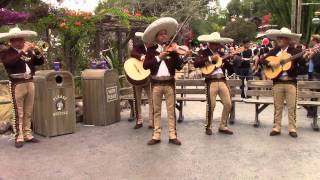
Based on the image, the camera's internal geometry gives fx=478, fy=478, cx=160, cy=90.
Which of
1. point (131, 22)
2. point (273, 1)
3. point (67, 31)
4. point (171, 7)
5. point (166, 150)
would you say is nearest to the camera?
point (166, 150)

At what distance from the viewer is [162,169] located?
20.9 ft

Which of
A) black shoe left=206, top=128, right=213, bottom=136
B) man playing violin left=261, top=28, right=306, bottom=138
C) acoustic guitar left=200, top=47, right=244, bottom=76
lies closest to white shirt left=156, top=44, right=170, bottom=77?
acoustic guitar left=200, top=47, right=244, bottom=76

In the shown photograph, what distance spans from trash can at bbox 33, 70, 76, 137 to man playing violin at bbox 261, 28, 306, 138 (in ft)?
11.8

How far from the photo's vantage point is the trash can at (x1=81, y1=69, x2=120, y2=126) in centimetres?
929

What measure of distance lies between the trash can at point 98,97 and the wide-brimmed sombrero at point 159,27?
1.94 meters

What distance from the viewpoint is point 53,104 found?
8477mm

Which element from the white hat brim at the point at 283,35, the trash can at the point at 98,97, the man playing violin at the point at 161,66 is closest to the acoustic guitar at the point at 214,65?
the white hat brim at the point at 283,35

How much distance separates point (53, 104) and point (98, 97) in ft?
3.56

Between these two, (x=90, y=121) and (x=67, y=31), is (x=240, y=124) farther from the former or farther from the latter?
(x=67, y=31)

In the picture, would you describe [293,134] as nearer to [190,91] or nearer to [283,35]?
[283,35]

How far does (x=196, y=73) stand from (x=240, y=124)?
29.1ft

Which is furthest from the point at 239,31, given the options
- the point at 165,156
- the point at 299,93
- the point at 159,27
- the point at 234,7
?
the point at 165,156

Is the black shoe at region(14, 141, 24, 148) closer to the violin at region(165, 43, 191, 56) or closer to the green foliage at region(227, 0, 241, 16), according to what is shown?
the violin at region(165, 43, 191, 56)

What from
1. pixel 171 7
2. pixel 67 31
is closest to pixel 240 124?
pixel 67 31
